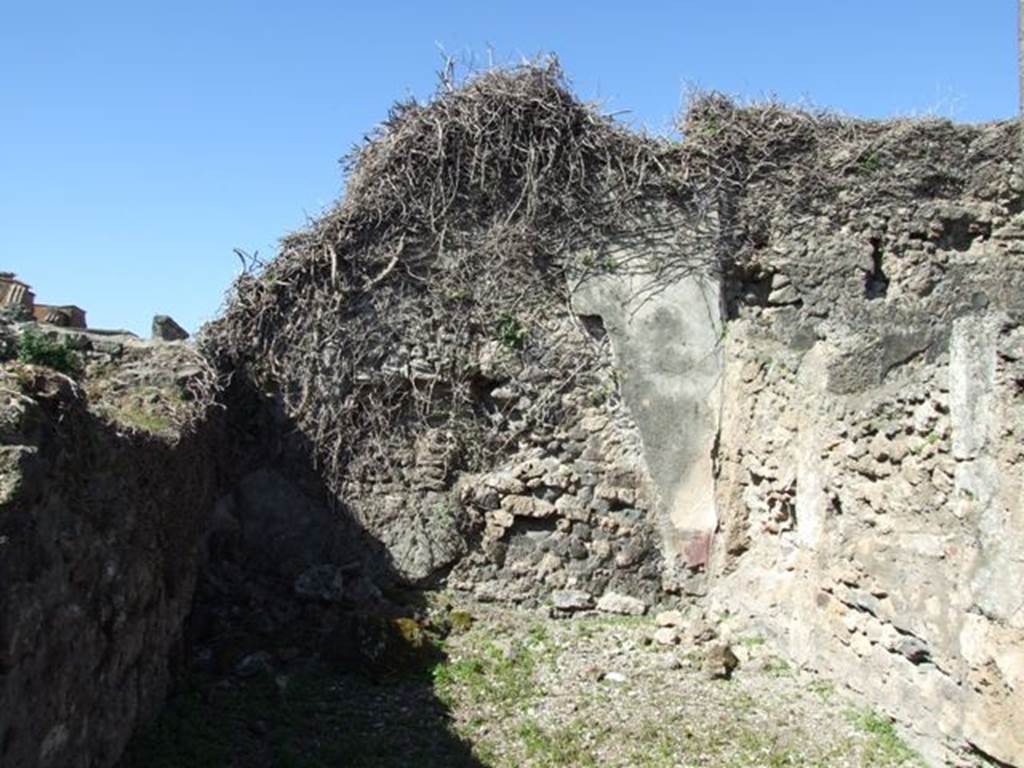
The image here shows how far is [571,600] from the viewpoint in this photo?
727 cm

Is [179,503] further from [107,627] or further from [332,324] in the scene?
[332,324]

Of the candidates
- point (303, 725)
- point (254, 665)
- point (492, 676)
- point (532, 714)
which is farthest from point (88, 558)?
point (492, 676)

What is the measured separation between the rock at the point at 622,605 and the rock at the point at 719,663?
2.83ft

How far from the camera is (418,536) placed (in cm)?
735

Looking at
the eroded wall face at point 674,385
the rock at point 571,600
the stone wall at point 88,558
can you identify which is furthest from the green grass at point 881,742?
the stone wall at point 88,558

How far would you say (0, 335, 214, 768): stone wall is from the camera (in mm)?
3365

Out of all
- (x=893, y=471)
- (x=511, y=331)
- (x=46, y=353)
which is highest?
(x=511, y=331)

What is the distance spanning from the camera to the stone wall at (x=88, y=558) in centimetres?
337

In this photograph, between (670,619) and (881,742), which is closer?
(881,742)

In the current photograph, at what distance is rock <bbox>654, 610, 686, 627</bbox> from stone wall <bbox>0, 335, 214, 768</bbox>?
3.16 m

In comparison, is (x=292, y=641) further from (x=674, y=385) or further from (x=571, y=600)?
(x=674, y=385)

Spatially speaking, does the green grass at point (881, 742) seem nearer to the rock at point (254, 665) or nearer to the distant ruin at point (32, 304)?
the rock at point (254, 665)

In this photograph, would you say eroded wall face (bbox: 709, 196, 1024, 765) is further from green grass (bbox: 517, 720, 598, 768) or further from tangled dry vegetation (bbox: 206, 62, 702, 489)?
green grass (bbox: 517, 720, 598, 768)

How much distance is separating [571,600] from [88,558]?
12.8 feet
